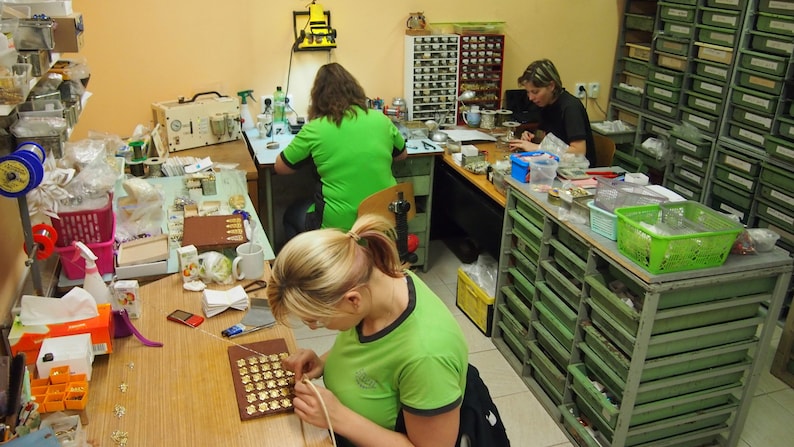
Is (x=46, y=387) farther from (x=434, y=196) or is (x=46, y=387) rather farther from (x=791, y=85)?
(x=791, y=85)

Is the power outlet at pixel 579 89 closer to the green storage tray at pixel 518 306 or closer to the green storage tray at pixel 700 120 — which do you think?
the green storage tray at pixel 700 120

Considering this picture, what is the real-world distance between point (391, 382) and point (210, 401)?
49 cm

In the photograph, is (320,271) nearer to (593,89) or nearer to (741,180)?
(741,180)

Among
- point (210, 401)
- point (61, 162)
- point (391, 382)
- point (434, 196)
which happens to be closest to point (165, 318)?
point (210, 401)

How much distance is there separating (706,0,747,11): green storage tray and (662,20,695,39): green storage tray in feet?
0.53

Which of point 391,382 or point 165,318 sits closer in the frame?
point 391,382

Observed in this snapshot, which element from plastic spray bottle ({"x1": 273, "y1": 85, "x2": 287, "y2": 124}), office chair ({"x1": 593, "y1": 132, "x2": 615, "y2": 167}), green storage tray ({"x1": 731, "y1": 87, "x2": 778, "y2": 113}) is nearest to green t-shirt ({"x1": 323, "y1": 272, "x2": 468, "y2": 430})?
office chair ({"x1": 593, "y1": 132, "x2": 615, "y2": 167})

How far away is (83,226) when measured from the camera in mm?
2037

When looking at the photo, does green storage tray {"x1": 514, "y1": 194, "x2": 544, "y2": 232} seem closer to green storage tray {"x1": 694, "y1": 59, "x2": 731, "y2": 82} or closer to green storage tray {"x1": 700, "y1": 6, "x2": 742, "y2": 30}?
green storage tray {"x1": 694, "y1": 59, "x2": 731, "y2": 82}

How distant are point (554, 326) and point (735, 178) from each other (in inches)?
70.7

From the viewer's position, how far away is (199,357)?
69.0 inches

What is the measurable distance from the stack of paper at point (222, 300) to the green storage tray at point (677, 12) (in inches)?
135

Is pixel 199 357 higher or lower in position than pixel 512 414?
higher

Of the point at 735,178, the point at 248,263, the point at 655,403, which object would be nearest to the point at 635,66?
the point at 735,178
